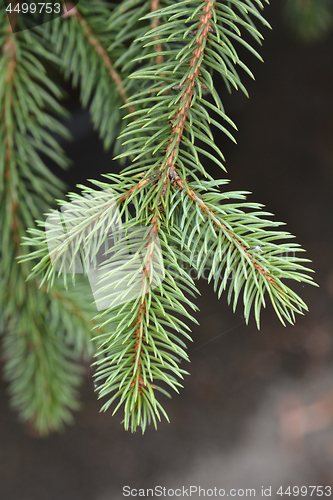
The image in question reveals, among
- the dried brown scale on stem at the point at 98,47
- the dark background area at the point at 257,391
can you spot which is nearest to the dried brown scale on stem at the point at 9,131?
the dried brown scale on stem at the point at 98,47

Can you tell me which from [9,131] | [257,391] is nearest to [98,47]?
[9,131]

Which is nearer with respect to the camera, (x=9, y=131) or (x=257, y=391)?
(x=9, y=131)

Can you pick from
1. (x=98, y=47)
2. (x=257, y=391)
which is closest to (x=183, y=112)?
(x=98, y=47)

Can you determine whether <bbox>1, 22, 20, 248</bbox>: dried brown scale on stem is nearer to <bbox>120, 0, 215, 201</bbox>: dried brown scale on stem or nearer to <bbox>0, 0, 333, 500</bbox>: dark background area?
<bbox>120, 0, 215, 201</bbox>: dried brown scale on stem

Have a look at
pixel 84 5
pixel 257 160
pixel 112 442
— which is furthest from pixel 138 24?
pixel 112 442

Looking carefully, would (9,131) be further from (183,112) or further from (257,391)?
(257,391)

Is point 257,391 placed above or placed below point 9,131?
below

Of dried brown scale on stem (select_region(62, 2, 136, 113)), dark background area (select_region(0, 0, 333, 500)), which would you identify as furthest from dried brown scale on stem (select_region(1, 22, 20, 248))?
dark background area (select_region(0, 0, 333, 500))

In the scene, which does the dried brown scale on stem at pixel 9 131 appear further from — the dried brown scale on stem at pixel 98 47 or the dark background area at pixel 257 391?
the dark background area at pixel 257 391

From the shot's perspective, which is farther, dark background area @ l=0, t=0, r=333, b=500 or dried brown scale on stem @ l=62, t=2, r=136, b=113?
dark background area @ l=0, t=0, r=333, b=500
